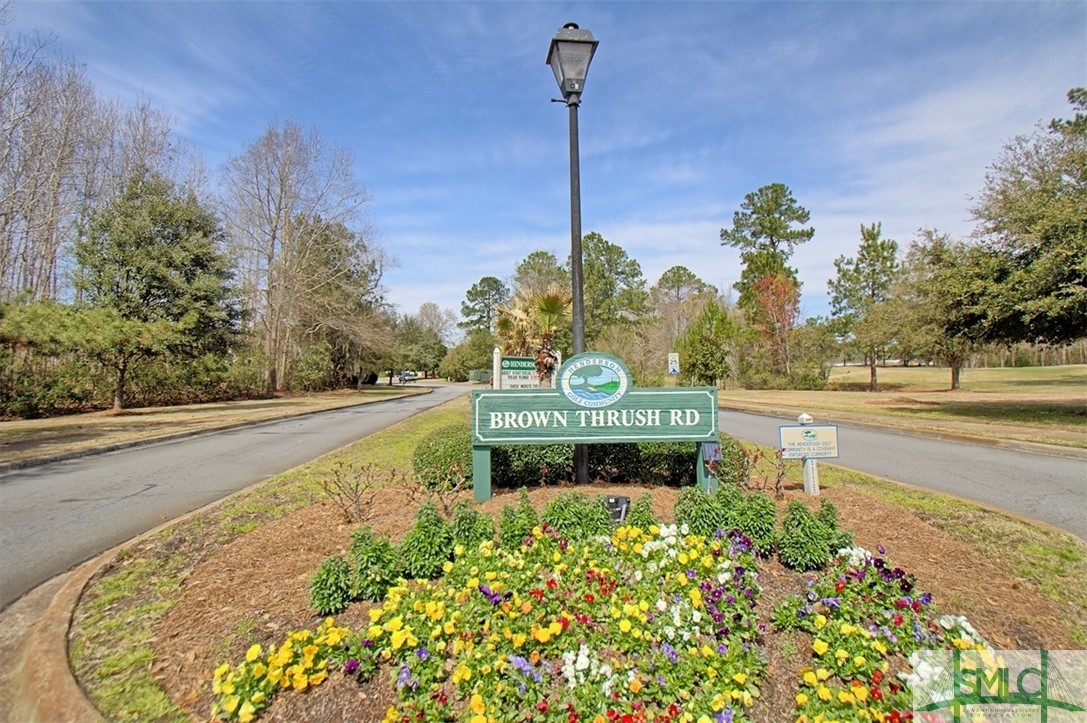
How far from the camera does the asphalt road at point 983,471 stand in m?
5.85

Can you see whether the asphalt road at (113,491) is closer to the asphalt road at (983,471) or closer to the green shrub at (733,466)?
the green shrub at (733,466)

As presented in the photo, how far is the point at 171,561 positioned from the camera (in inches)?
165

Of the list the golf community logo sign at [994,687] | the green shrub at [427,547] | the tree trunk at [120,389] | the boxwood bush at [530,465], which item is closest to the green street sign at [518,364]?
the boxwood bush at [530,465]

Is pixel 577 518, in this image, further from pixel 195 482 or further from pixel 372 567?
pixel 195 482

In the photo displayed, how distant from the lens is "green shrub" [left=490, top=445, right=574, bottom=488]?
229 inches

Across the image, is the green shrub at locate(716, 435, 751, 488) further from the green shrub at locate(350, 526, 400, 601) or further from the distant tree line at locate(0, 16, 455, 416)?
the distant tree line at locate(0, 16, 455, 416)

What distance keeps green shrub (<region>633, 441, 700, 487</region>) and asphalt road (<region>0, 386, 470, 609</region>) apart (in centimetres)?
504

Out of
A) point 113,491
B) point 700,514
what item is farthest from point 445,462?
point 113,491

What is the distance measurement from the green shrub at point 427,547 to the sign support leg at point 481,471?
1614 mm

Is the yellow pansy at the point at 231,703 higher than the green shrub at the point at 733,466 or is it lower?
lower

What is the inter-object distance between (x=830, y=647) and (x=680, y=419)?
8.98 ft

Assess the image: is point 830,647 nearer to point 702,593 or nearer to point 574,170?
point 702,593

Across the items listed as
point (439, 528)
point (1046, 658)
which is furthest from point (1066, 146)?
point (439, 528)

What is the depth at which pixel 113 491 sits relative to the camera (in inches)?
275
